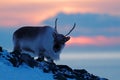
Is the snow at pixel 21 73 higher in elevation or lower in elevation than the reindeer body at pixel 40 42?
lower

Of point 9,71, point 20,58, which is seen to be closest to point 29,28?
point 20,58

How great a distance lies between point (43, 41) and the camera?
22234 mm

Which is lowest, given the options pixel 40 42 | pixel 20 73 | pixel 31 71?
pixel 20 73

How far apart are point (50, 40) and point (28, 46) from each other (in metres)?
1.03

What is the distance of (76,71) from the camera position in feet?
66.0

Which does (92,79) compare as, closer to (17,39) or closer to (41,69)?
(41,69)

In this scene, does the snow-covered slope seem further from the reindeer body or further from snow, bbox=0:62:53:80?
the reindeer body

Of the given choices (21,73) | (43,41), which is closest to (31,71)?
(21,73)

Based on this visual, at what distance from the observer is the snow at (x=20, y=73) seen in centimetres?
1603

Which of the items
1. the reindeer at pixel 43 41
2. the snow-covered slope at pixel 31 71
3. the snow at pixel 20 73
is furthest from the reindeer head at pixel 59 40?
the snow at pixel 20 73

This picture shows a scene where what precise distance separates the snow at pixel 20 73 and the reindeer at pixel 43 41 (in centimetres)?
454

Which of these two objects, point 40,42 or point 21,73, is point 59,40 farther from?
point 21,73

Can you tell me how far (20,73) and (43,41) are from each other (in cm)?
573

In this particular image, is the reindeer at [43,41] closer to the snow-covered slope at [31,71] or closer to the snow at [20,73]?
the snow-covered slope at [31,71]
